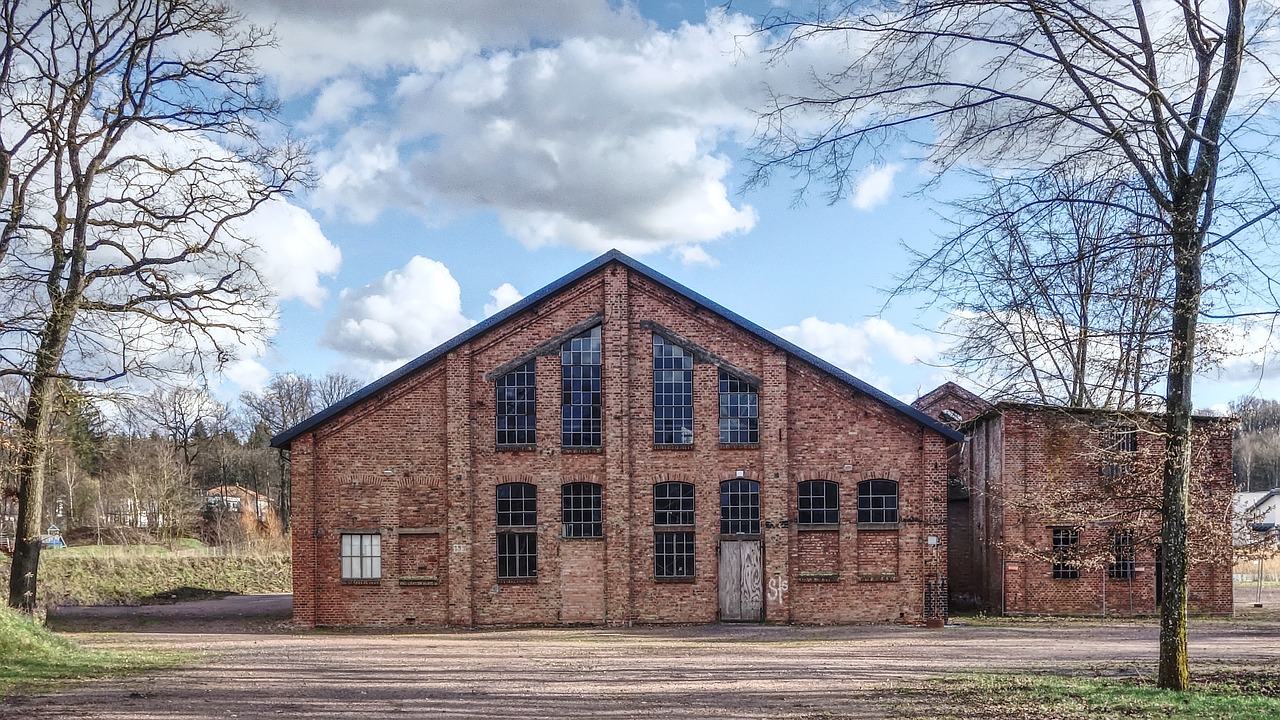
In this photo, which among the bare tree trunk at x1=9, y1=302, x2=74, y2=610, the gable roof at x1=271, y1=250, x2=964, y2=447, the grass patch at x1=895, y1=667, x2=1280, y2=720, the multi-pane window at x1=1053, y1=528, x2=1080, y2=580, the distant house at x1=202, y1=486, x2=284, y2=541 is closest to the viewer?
the grass patch at x1=895, y1=667, x2=1280, y2=720

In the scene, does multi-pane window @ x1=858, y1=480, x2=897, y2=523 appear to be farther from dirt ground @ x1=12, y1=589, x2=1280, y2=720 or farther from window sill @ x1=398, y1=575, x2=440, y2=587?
window sill @ x1=398, y1=575, x2=440, y2=587

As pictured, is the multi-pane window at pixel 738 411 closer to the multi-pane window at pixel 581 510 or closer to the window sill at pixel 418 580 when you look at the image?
the multi-pane window at pixel 581 510

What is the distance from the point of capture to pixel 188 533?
176ft

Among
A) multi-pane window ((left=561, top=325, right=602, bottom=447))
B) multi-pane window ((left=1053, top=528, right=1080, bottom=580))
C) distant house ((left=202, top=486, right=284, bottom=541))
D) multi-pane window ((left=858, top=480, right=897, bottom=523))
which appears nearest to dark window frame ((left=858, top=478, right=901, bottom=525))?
multi-pane window ((left=858, top=480, right=897, bottom=523))

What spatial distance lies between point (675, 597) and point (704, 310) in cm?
665

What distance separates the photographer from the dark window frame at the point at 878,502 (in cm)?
2342

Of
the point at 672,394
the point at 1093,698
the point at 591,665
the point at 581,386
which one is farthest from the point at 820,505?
the point at 1093,698

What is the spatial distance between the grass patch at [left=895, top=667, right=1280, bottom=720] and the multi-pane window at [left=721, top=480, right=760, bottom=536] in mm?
10346

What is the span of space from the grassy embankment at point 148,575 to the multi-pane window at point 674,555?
17371 millimetres

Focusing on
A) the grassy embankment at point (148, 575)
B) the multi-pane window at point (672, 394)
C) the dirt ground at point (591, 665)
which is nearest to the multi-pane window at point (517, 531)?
the dirt ground at point (591, 665)

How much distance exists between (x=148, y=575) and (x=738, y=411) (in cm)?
2147

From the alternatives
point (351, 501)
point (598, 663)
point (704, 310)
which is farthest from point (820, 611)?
point (351, 501)

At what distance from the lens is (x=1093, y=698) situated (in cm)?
1120

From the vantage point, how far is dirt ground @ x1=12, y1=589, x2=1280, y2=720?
1141 cm
